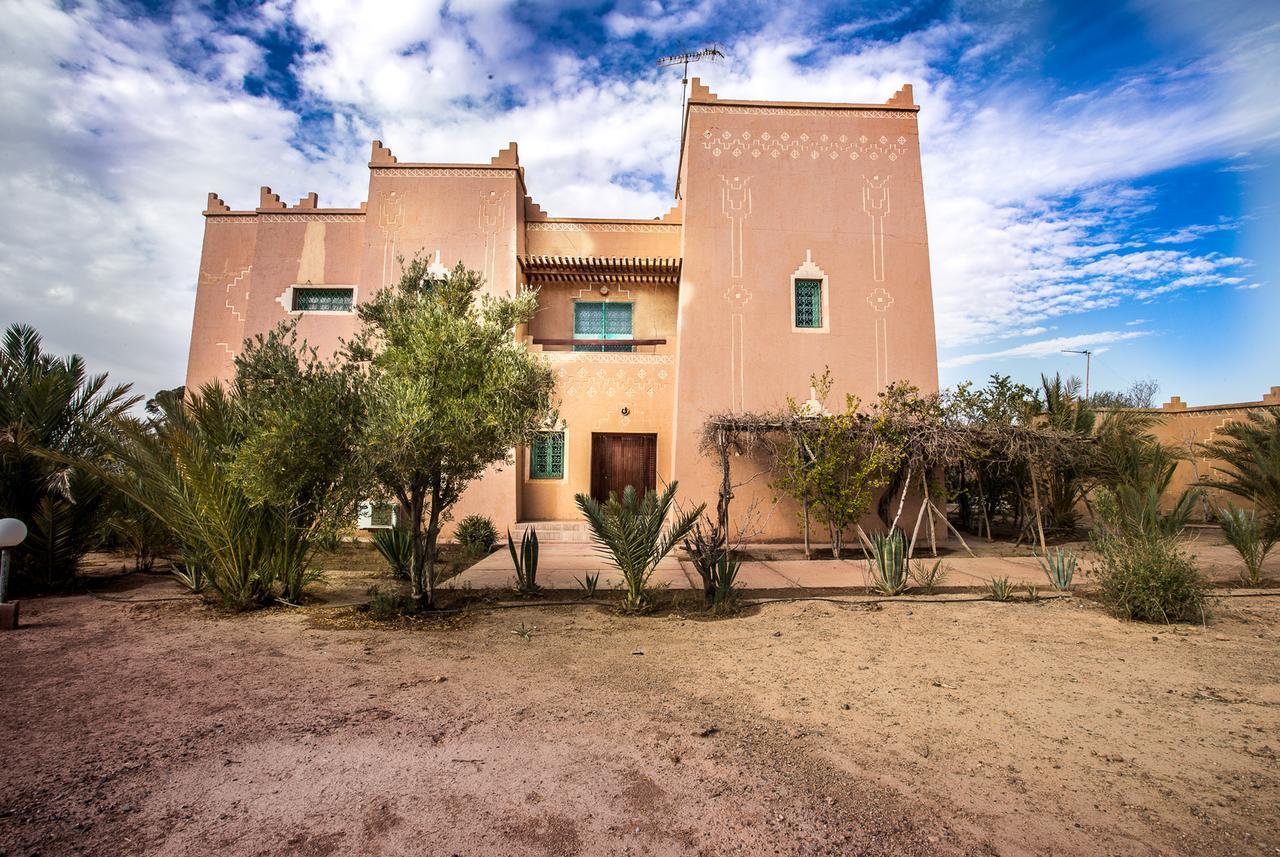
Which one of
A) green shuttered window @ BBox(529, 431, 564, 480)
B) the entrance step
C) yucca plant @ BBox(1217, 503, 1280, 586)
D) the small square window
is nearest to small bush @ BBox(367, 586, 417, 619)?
the entrance step

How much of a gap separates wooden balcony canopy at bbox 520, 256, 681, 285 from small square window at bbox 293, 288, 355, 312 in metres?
4.33

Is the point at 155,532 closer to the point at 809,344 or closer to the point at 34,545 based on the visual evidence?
the point at 34,545

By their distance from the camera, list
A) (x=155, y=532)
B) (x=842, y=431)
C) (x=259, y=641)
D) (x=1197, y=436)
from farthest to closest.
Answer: (x=1197, y=436) < (x=842, y=431) < (x=155, y=532) < (x=259, y=641)

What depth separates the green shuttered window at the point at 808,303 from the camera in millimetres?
12961

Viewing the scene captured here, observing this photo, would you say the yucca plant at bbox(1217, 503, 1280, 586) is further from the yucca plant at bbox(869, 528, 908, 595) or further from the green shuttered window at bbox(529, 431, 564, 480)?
the green shuttered window at bbox(529, 431, 564, 480)

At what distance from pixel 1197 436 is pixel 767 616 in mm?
20917

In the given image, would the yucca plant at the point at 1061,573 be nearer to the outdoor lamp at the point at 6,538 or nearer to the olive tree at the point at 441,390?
the olive tree at the point at 441,390

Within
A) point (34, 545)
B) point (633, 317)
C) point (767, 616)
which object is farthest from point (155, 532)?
point (633, 317)

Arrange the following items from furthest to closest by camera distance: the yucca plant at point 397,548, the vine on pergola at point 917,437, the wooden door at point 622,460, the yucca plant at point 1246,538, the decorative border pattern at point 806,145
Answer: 1. the wooden door at point 622,460
2. the decorative border pattern at point 806,145
3. the vine on pergola at point 917,437
4. the yucca plant at point 397,548
5. the yucca plant at point 1246,538

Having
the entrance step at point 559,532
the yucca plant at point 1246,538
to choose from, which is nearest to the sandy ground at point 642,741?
the yucca plant at point 1246,538

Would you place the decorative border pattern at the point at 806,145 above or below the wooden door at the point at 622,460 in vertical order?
above

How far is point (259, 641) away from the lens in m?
5.36

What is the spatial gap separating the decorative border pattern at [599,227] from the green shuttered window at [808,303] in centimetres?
347

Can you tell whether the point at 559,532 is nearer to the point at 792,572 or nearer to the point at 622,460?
the point at 622,460
